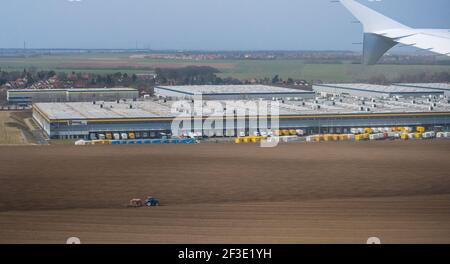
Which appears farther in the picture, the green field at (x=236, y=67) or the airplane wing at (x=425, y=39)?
the green field at (x=236, y=67)

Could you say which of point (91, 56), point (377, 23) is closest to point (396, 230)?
point (377, 23)

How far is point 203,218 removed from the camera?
4.44 m

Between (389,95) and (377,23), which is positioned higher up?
(377,23)

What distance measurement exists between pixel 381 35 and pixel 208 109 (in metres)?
8.79

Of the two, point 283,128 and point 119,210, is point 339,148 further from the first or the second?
point 119,210

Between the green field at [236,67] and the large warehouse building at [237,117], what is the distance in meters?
2.66

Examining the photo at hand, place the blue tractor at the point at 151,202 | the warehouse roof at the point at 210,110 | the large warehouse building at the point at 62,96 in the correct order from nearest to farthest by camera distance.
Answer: the blue tractor at the point at 151,202 → the warehouse roof at the point at 210,110 → the large warehouse building at the point at 62,96

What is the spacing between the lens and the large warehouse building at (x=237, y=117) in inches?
440

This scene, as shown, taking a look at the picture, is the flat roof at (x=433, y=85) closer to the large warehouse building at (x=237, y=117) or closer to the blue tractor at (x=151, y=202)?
the large warehouse building at (x=237, y=117)

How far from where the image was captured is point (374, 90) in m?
18.2

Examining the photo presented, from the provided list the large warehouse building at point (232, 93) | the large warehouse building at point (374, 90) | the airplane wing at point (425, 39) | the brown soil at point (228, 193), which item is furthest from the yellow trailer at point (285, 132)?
the airplane wing at point (425, 39)

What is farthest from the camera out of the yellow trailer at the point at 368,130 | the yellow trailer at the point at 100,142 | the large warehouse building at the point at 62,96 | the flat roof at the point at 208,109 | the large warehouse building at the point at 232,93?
the large warehouse building at the point at 62,96

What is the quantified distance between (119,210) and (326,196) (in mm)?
1600

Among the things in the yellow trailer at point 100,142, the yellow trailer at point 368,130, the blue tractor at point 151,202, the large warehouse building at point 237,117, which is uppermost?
the blue tractor at point 151,202
